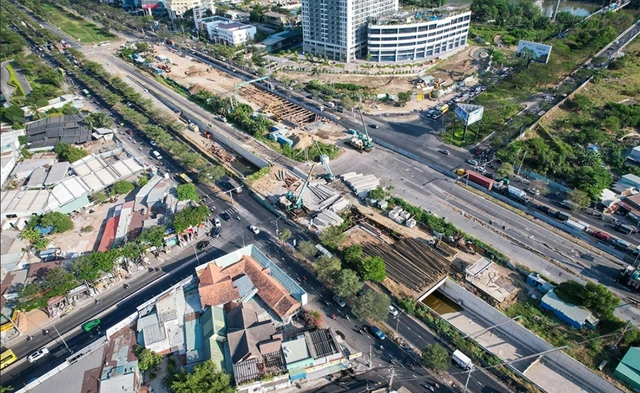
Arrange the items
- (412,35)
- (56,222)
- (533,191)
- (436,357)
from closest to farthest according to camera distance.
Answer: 1. (436,357)
2. (56,222)
3. (533,191)
4. (412,35)

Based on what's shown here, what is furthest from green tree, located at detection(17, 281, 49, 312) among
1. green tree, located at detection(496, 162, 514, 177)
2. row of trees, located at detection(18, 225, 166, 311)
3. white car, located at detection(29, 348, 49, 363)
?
green tree, located at detection(496, 162, 514, 177)

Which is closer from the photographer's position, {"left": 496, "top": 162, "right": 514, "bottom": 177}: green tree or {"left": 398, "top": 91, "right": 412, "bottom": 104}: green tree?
{"left": 496, "top": 162, "right": 514, "bottom": 177}: green tree

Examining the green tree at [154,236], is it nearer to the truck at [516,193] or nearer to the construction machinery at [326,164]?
the construction machinery at [326,164]

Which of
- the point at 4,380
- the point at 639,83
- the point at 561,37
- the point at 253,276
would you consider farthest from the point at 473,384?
the point at 561,37

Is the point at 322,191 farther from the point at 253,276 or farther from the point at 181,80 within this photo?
the point at 181,80

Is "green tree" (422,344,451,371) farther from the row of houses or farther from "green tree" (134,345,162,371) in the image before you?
"green tree" (134,345,162,371)

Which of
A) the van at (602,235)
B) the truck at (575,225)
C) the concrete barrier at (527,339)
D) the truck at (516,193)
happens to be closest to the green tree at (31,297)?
the concrete barrier at (527,339)

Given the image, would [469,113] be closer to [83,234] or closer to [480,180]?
[480,180]

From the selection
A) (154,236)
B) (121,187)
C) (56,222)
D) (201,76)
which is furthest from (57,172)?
(201,76)
